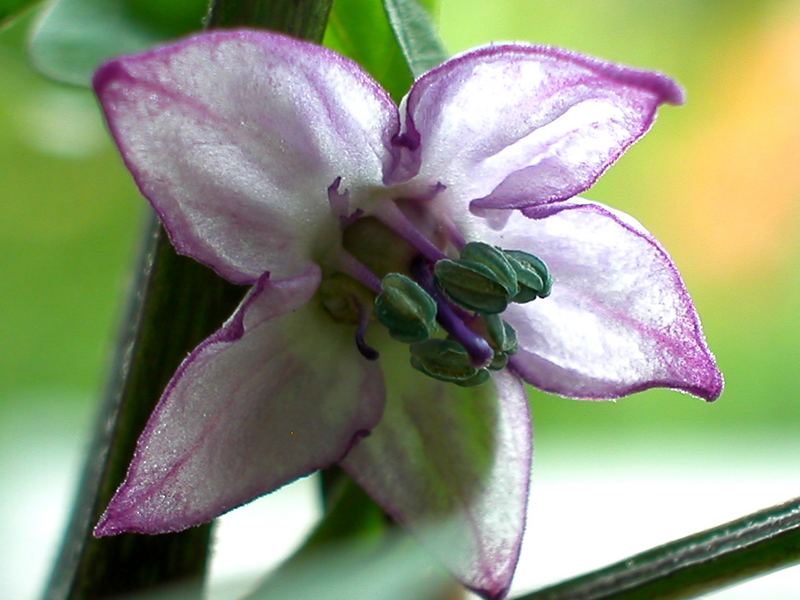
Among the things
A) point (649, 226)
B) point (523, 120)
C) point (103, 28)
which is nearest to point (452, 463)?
point (523, 120)

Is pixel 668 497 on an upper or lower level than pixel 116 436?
lower

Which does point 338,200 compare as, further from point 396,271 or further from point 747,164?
point 747,164

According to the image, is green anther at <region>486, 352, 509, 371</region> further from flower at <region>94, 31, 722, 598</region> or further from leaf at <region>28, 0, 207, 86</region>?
leaf at <region>28, 0, 207, 86</region>

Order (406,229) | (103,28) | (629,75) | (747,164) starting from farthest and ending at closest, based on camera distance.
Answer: (747,164)
(103,28)
(406,229)
(629,75)

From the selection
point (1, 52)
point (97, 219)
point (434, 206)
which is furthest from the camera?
point (97, 219)

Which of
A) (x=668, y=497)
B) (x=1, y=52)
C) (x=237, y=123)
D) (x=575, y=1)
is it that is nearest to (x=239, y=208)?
(x=237, y=123)

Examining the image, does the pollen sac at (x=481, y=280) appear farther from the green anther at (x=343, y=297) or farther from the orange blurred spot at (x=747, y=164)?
the orange blurred spot at (x=747, y=164)

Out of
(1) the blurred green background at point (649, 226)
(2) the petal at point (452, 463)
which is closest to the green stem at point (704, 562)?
(2) the petal at point (452, 463)

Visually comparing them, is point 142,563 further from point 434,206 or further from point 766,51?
point 766,51
